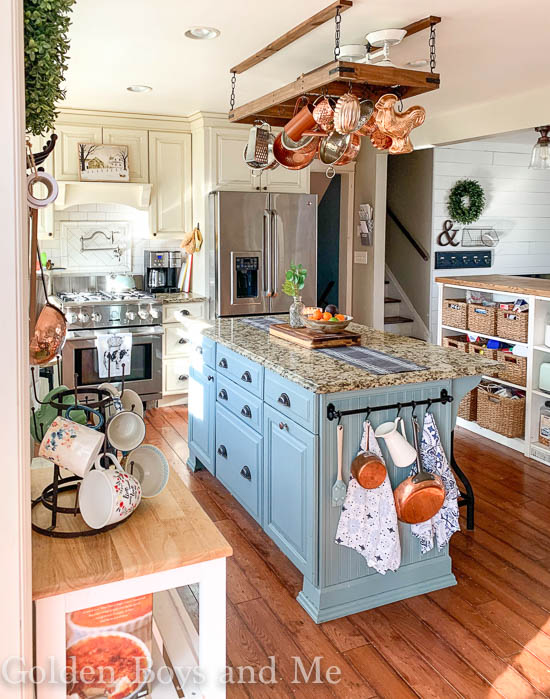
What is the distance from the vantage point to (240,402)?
11.0 ft

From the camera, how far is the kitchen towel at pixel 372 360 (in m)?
2.76

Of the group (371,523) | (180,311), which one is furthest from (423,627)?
(180,311)

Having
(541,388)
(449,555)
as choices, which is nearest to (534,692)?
(449,555)

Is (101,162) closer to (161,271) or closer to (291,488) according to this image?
(161,271)

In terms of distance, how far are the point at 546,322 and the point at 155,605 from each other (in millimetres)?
3393

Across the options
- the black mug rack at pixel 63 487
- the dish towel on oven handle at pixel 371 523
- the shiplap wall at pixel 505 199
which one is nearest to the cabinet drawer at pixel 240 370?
the dish towel on oven handle at pixel 371 523

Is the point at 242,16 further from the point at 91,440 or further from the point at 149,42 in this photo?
the point at 91,440

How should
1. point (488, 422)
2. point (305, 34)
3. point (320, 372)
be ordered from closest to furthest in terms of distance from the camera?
point (320, 372), point (305, 34), point (488, 422)

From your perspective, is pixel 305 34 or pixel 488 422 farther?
pixel 488 422

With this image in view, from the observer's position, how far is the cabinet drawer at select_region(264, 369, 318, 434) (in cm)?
258

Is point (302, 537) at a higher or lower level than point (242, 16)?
lower

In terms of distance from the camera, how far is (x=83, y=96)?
4.89m

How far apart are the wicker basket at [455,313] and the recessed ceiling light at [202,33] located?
104 inches

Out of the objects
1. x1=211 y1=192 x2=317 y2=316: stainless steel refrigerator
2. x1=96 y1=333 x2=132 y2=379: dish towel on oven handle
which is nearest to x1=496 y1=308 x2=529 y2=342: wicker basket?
x1=211 y1=192 x2=317 y2=316: stainless steel refrigerator
